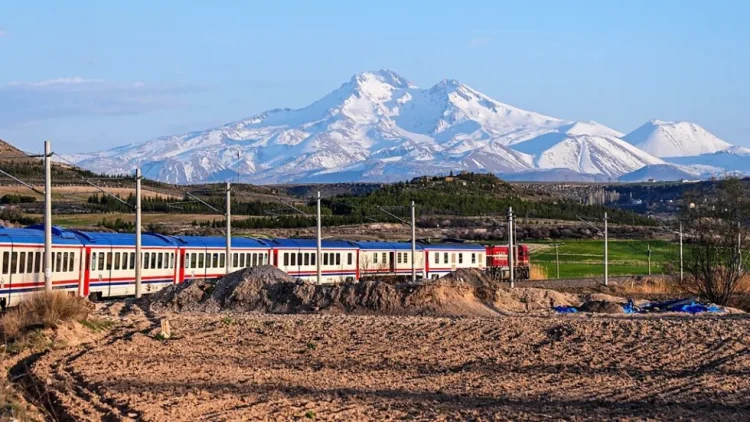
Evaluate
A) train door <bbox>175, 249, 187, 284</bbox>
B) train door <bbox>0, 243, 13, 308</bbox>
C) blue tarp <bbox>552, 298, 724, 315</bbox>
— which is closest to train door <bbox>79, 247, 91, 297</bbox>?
train door <bbox>0, 243, 13, 308</bbox>

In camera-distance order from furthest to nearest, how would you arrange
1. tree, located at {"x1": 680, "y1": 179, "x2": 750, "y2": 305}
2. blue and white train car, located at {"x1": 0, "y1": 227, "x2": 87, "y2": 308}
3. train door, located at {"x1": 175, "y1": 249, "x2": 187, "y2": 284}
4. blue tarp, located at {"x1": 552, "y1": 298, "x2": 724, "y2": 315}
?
1. tree, located at {"x1": 680, "y1": 179, "x2": 750, "y2": 305}
2. train door, located at {"x1": 175, "y1": 249, "x2": 187, "y2": 284}
3. blue tarp, located at {"x1": 552, "y1": 298, "x2": 724, "y2": 315}
4. blue and white train car, located at {"x1": 0, "y1": 227, "x2": 87, "y2": 308}

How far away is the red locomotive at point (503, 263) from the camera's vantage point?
80.4 m

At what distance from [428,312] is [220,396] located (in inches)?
729

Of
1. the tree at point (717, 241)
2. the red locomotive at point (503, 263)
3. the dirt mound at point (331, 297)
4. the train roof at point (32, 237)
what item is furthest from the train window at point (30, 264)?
the red locomotive at point (503, 263)

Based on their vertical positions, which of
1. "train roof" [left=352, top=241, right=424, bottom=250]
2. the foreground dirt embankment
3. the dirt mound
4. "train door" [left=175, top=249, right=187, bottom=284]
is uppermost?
"train roof" [left=352, top=241, right=424, bottom=250]

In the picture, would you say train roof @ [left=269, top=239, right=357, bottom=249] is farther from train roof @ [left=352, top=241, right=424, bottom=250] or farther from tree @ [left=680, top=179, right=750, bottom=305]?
tree @ [left=680, top=179, right=750, bottom=305]

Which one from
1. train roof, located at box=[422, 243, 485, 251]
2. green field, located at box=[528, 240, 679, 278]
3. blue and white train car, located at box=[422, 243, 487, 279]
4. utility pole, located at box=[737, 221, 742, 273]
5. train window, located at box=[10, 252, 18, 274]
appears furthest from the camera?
green field, located at box=[528, 240, 679, 278]

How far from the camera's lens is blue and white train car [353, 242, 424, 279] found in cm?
6619

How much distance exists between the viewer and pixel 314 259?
6175 cm

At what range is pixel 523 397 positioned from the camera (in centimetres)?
1847

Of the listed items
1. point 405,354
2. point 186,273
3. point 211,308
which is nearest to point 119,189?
point 186,273

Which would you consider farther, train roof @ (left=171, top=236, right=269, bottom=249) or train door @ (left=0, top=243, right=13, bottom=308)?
train roof @ (left=171, top=236, right=269, bottom=249)

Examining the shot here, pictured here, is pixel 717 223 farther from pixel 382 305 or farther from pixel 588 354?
pixel 588 354

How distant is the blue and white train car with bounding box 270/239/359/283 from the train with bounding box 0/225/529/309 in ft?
0.16
